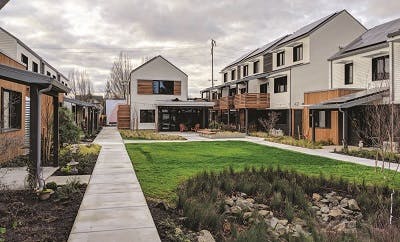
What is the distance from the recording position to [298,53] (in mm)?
28297

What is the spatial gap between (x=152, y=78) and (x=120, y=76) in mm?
23930

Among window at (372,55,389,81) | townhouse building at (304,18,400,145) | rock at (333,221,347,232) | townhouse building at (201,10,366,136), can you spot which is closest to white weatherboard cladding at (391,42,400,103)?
townhouse building at (304,18,400,145)

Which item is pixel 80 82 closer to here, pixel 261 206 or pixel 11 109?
pixel 11 109

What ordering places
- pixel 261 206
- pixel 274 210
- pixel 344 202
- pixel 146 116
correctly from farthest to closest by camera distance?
pixel 146 116, pixel 344 202, pixel 261 206, pixel 274 210

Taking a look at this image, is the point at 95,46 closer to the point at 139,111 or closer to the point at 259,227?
the point at 139,111

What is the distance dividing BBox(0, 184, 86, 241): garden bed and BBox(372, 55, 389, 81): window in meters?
17.9

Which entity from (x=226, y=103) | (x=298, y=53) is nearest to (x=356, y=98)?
(x=298, y=53)

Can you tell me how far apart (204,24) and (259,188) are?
544 inches

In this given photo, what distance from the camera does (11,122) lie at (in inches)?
512

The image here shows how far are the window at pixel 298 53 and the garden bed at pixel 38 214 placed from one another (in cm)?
2344

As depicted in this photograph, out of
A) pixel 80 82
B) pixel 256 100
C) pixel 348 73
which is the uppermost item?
pixel 80 82

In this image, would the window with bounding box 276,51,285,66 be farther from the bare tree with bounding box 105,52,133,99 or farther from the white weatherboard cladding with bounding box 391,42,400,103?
the bare tree with bounding box 105,52,133,99

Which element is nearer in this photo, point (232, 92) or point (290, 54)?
point (290, 54)

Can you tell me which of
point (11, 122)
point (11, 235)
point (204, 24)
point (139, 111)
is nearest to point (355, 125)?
point (204, 24)
